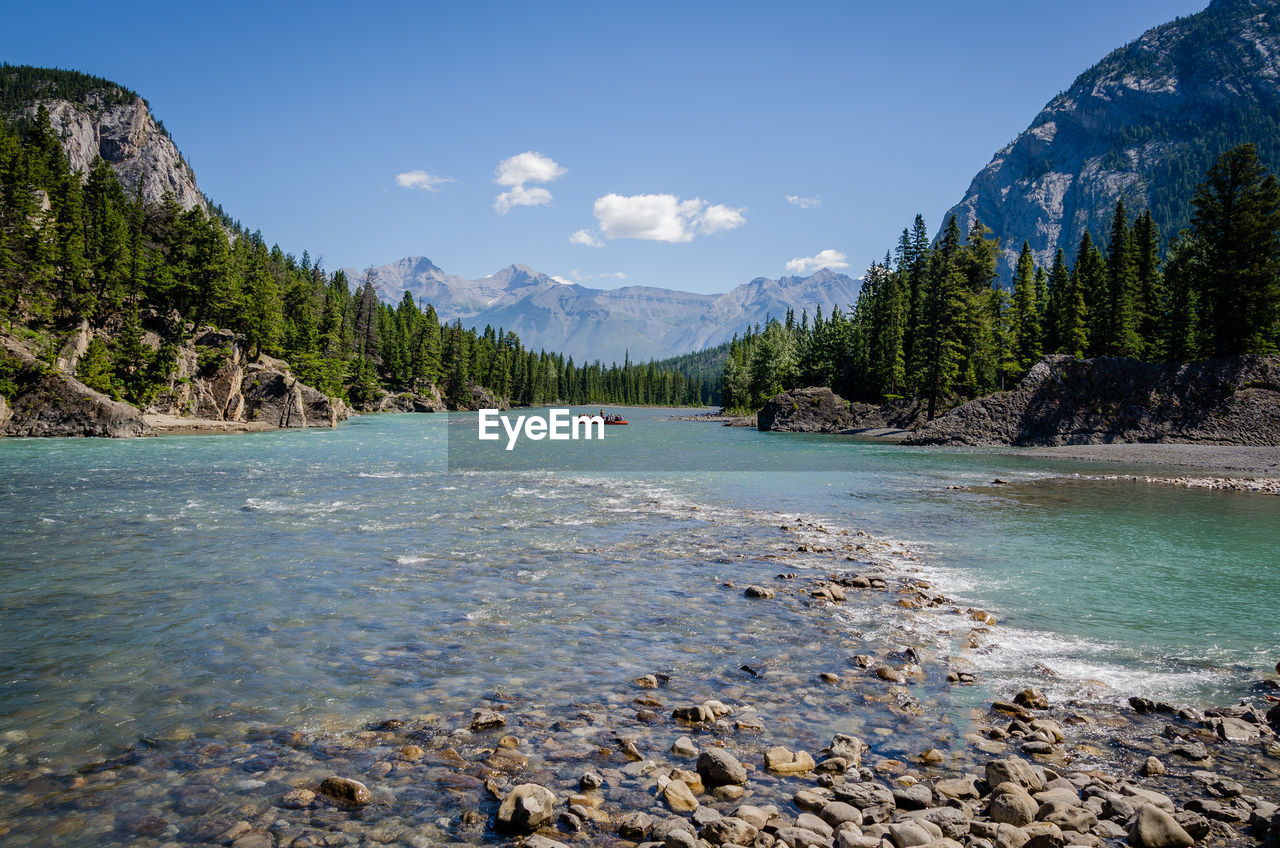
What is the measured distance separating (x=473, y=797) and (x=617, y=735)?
1.83m

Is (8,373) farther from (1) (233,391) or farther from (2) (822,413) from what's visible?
(2) (822,413)

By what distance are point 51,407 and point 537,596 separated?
59.4 meters

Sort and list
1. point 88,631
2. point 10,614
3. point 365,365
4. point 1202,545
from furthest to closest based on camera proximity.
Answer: point 365,365
point 1202,545
point 10,614
point 88,631

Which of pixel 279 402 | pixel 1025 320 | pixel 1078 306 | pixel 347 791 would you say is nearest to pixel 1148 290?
pixel 1078 306

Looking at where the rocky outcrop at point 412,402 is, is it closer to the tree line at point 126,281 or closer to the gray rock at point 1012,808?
the tree line at point 126,281

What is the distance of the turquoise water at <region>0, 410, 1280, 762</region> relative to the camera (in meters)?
8.76

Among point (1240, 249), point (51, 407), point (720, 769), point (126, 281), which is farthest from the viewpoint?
point (126, 281)

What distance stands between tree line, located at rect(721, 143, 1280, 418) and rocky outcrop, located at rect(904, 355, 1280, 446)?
7.14m

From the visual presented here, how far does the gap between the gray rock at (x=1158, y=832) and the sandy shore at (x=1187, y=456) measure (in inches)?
1688

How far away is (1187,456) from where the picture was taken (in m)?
43.9

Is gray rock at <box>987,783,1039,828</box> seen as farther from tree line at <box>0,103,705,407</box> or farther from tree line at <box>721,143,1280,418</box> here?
tree line at <box>0,103,705,407</box>

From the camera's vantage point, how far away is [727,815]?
5762 millimetres

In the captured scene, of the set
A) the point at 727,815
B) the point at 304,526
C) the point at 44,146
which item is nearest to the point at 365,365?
the point at 44,146

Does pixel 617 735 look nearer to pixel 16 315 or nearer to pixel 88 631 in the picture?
pixel 88 631
